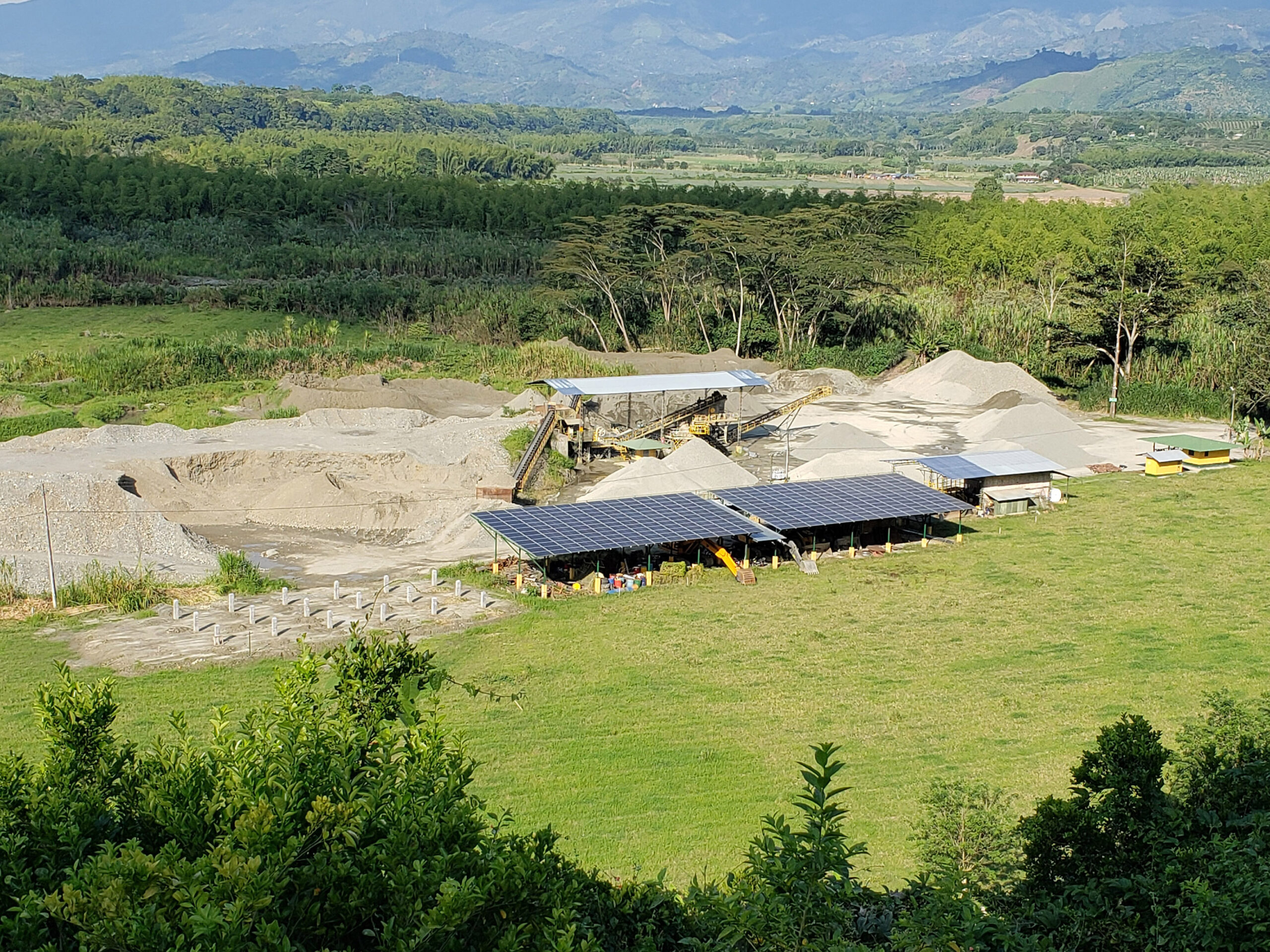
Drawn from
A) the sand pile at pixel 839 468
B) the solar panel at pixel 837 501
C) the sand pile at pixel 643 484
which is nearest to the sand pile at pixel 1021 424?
the sand pile at pixel 839 468

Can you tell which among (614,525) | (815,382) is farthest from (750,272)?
(614,525)

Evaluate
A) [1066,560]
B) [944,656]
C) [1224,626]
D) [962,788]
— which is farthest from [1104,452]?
[962,788]

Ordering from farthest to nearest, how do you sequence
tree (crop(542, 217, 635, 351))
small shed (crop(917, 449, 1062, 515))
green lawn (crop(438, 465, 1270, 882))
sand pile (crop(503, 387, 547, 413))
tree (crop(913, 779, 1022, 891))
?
tree (crop(542, 217, 635, 351))
sand pile (crop(503, 387, 547, 413))
small shed (crop(917, 449, 1062, 515))
green lawn (crop(438, 465, 1270, 882))
tree (crop(913, 779, 1022, 891))

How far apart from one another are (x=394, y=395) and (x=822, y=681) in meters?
30.2

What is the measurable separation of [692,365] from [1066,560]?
29295 millimetres

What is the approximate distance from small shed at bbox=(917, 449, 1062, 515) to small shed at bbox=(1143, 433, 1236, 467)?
6365 millimetres

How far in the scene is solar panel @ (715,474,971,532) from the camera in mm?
33969

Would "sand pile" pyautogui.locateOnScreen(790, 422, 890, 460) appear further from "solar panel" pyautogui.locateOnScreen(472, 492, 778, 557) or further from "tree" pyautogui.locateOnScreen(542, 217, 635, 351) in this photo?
"tree" pyautogui.locateOnScreen(542, 217, 635, 351)

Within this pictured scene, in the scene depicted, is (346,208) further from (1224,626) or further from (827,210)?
(1224,626)

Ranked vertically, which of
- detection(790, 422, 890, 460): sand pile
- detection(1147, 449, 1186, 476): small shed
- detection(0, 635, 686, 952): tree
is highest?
detection(0, 635, 686, 952): tree

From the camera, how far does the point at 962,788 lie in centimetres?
1681

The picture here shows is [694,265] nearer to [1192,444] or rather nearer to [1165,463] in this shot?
[1192,444]

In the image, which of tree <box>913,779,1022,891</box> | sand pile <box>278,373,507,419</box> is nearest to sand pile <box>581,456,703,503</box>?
sand pile <box>278,373,507,419</box>

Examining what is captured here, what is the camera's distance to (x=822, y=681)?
25.1 m
